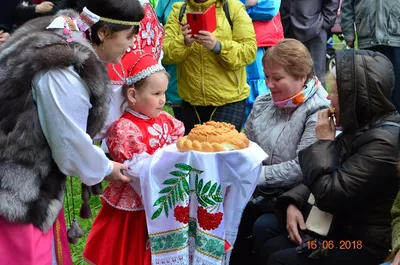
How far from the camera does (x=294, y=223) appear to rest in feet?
10.8

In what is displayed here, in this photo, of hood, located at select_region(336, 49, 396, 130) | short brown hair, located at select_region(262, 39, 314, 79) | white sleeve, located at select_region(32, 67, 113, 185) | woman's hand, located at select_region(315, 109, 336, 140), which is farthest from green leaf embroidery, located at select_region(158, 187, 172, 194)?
short brown hair, located at select_region(262, 39, 314, 79)

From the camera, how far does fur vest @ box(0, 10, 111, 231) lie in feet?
8.50

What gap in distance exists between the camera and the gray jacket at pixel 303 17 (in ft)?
21.7

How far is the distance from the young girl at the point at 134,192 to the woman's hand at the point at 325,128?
771 mm

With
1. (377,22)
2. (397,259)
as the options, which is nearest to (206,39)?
(397,259)

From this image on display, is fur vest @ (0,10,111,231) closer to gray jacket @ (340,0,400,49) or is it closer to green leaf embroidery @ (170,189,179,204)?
green leaf embroidery @ (170,189,179,204)

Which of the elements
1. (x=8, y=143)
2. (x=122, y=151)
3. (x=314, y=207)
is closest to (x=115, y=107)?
(x=122, y=151)

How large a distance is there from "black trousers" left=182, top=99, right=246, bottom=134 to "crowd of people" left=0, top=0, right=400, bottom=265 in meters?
0.65

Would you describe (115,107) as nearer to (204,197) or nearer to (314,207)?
(204,197)

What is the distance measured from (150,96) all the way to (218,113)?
1.52 m

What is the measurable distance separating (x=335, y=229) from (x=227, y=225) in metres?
0.53

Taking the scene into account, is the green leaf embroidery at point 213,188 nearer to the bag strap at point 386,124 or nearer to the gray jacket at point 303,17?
the bag strap at point 386,124

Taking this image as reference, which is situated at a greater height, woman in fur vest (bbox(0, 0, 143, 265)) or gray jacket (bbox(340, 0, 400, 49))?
woman in fur vest (bbox(0, 0, 143, 265))

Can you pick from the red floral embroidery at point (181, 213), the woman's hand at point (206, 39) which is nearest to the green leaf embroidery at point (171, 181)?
the red floral embroidery at point (181, 213)
